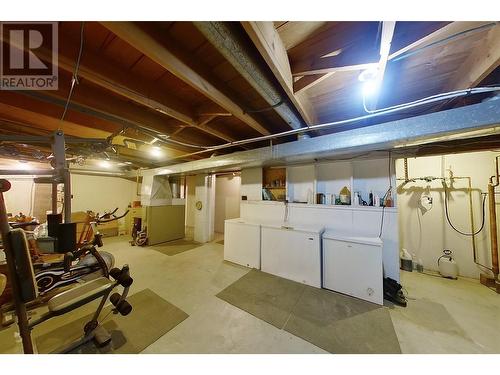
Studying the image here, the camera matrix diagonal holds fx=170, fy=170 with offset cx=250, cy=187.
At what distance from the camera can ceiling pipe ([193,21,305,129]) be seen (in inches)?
35.2

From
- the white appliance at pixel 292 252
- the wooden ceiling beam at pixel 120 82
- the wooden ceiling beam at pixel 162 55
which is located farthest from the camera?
the white appliance at pixel 292 252

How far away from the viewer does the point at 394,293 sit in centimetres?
227

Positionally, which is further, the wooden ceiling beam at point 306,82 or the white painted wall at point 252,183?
the white painted wall at point 252,183

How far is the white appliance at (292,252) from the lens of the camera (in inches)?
103

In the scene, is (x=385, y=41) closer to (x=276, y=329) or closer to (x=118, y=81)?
(x=118, y=81)

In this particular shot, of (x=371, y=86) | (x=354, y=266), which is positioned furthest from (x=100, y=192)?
(x=371, y=86)

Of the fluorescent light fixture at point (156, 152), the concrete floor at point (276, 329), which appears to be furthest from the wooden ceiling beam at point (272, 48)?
the fluorescent light fixture at point (156, 152)

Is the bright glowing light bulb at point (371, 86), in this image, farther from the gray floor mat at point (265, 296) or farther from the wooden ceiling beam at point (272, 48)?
the gray floor mat at point (265, 296)

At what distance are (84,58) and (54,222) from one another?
52.7 inches

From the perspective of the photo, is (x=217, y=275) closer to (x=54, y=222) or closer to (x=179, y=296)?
(x=179, y=296)

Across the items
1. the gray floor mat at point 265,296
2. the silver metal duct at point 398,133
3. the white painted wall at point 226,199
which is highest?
the silver metal duct at point 398,133

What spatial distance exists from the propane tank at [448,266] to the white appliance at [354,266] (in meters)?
1.71

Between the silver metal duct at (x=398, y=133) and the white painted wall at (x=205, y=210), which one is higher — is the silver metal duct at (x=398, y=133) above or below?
above
